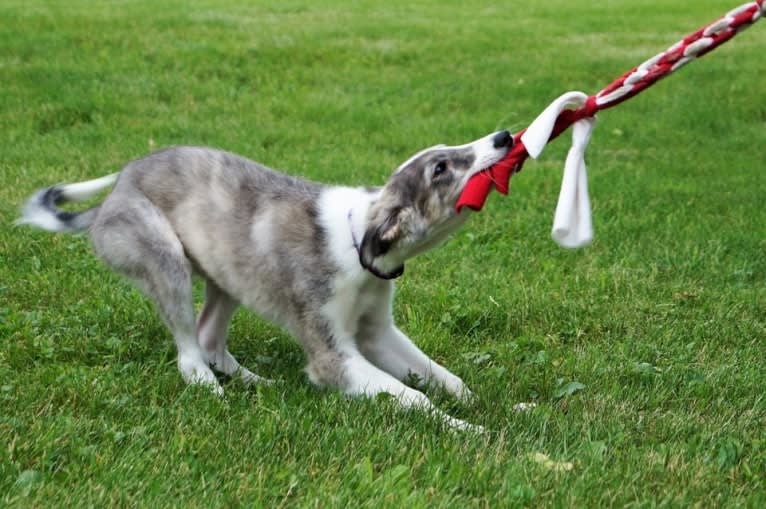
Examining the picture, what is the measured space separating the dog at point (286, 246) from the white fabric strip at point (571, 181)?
0.74ft

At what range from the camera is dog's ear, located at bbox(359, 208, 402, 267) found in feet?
13.8

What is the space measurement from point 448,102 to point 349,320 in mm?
6543

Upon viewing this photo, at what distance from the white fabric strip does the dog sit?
227 mm

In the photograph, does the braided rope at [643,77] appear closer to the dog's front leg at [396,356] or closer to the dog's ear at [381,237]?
the dog's ear at [381,237]

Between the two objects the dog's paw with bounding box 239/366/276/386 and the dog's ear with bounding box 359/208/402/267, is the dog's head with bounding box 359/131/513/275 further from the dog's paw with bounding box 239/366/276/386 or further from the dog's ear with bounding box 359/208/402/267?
the dog's paw with bounding box 239/366/276/386

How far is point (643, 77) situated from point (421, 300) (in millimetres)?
2062

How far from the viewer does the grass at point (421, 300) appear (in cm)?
353

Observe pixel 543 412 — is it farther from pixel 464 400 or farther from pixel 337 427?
pixel 337 427

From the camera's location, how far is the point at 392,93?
11.1m

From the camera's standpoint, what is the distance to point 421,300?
571cm

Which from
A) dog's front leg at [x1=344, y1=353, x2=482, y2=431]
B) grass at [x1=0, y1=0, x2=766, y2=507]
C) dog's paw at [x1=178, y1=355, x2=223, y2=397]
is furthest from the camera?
dog's paw at [x1=178, y1=355, x2=223, y2=397]

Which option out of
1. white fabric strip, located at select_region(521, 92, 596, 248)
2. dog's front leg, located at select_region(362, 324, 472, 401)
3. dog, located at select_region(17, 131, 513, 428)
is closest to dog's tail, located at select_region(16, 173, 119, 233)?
dog, located at select_region(17, 131, 513, 428)

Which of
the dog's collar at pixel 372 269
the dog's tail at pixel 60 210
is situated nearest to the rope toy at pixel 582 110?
the dog's collar at pixel 372 269

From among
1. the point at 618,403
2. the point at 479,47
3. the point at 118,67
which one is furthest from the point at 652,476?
the point at 479,47
